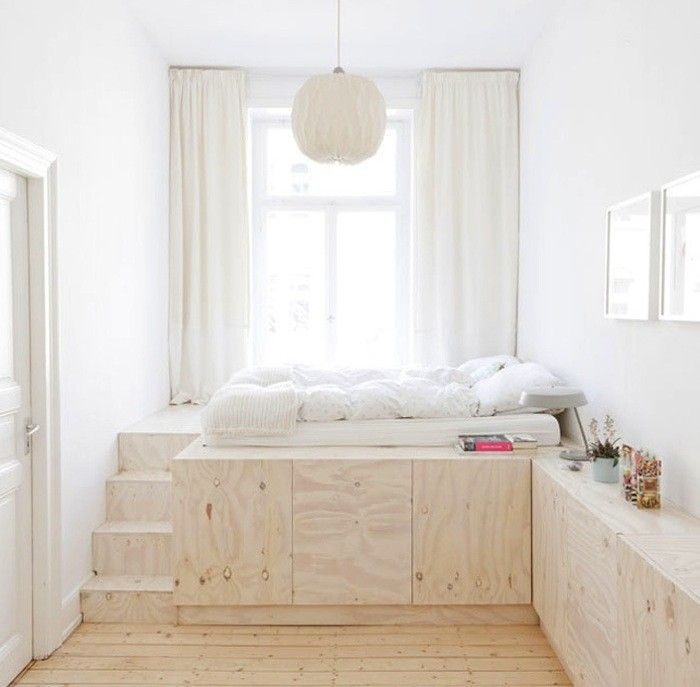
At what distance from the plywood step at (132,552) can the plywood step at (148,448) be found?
0.45 meters

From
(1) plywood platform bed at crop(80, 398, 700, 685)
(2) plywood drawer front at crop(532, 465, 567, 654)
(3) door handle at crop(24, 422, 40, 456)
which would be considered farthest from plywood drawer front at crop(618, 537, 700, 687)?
(3) door handle at crop(24, 422, 40, 456)

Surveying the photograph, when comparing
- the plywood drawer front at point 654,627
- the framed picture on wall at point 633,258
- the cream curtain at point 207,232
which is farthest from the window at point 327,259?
the plywood drawer front at point 654,627

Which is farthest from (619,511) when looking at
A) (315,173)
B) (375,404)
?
(315,173)

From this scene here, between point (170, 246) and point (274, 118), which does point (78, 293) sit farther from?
point (274, 118)

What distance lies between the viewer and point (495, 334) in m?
4.44

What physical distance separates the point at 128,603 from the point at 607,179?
2611 mm

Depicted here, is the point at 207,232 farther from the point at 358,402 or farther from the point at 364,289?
the point at 358,402

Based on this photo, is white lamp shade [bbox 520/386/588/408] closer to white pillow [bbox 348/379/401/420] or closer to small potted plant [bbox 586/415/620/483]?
small potted plant [bbox 586/415/620/483]

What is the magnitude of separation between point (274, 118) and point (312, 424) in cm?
261

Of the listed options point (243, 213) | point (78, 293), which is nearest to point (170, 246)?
point (243, 213)

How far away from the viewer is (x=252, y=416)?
9.14ft

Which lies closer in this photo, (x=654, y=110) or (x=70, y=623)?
(x=654, y=110)

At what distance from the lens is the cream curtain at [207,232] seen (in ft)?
14.3

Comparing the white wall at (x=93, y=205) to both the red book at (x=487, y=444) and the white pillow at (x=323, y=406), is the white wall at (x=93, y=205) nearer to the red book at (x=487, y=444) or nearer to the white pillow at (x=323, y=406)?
the white pillow at (x=323, y=406)
